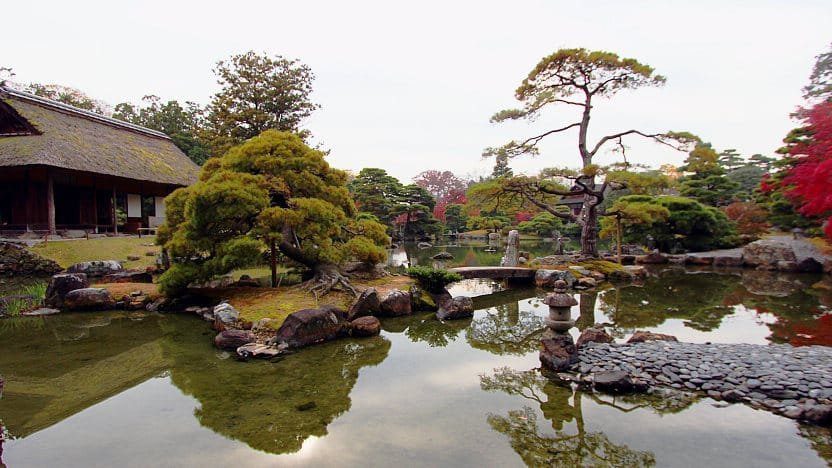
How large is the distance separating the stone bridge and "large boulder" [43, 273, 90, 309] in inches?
370

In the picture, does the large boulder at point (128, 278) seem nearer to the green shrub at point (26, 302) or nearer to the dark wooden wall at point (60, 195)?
the green shrub at point (26, 302)

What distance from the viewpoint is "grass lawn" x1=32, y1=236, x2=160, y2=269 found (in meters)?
13.1

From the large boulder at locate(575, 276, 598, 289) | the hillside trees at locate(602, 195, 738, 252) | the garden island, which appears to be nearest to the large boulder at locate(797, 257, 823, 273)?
the garden island

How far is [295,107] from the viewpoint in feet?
76.5

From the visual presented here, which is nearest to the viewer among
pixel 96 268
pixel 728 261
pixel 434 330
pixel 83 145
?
pixel 434 330

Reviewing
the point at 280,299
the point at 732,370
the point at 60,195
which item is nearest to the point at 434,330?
the point at 280,299

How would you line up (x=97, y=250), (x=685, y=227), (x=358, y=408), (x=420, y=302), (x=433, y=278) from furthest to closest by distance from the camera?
(x=685, y=227) < (x=97, y=250) < (x=433, y=278) < (x=420, y=302) < (x=358, y=408)

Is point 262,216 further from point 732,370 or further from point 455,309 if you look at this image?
point 732,370

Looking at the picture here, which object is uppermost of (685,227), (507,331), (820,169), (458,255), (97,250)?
(820,169)

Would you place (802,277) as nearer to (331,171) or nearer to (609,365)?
(609,365)

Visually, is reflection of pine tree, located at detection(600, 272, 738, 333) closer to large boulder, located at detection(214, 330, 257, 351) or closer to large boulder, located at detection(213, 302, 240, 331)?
large boulder, located at detection(214, 330, 257, 351)

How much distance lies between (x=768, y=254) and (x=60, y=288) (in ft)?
75.0

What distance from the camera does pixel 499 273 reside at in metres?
13.1

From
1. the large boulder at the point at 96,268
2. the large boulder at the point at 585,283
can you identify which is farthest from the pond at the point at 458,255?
the large boulder at the point at 96,268
